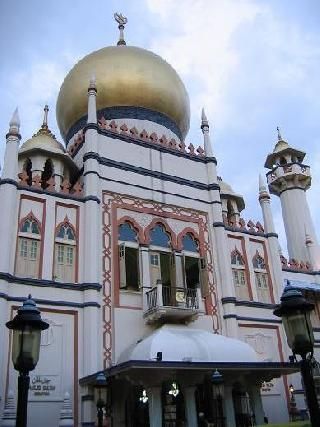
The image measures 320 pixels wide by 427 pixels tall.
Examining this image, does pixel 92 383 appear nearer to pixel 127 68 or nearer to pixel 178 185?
pixel 178 185

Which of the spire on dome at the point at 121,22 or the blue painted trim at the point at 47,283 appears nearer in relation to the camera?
the blue painted trim at the point at 47,283

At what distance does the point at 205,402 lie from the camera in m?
14.7

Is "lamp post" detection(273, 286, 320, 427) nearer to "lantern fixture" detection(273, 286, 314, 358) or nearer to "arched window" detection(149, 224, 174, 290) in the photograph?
"lantern fixture" detection(273, 286, 314, 358)

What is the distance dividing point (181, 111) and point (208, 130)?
2.53 metres

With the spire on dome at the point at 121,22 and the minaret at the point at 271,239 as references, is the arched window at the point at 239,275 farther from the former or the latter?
the spire on dome at the point at 121,22

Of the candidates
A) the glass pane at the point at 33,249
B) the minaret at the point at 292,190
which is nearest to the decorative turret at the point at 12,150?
the glass pane at the point at 33,249

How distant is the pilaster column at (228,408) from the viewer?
13.3 metres

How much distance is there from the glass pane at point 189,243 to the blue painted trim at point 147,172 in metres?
2.17

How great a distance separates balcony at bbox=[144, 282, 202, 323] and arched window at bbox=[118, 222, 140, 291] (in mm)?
711

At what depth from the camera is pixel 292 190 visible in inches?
950

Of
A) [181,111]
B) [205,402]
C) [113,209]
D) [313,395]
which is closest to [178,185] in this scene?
[113,209]

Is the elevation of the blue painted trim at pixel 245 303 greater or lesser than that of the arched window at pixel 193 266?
lesser

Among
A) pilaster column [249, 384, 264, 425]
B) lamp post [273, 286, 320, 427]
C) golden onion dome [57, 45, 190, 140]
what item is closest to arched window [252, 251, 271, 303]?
pilaster column [249, 384, 264, 425]

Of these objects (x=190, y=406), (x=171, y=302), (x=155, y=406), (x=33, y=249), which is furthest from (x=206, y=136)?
(x=155, y=406)
